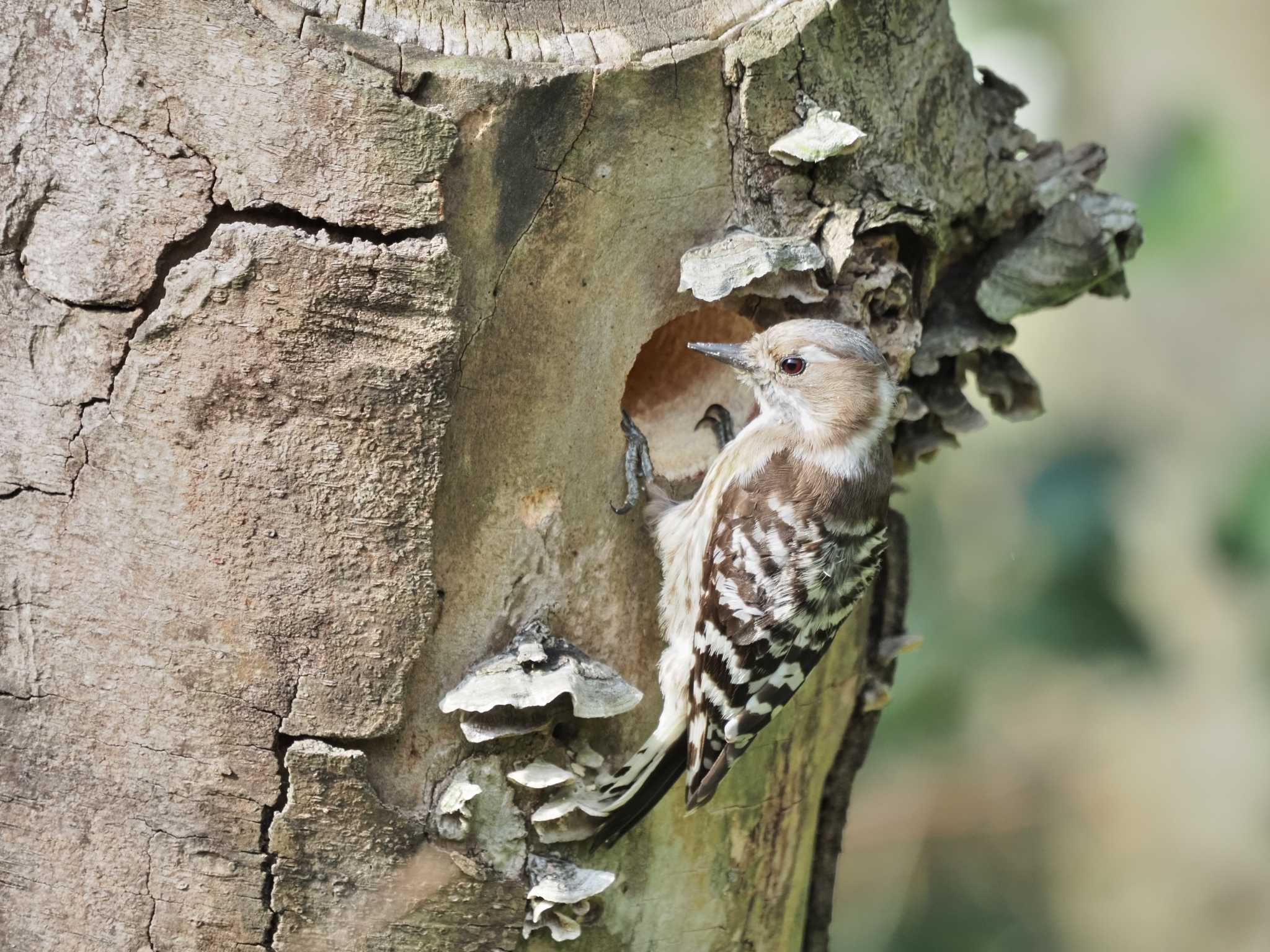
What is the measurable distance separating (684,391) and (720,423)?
140mm

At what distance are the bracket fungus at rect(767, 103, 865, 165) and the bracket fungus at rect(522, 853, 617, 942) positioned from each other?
1548 millimetres

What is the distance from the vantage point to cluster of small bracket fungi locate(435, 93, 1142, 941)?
8.25 ft

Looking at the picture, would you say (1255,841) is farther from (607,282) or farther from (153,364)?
(153,364)

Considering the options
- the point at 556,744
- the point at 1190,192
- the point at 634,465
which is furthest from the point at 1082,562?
the point at 556,744

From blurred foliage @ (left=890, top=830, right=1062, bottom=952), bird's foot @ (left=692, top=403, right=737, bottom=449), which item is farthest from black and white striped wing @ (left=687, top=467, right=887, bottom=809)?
blurred foliage @ (left=890, top=830, right=1062, bottom=952)

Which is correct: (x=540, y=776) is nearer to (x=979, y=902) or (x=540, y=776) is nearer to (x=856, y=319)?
(x=856, y=319)

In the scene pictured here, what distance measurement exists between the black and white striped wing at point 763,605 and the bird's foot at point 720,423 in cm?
39

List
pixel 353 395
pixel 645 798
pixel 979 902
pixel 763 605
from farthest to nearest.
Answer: pixel 979 902, pixel 763 605, pixel 645 798, pixel 353 395

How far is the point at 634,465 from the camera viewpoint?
2.78 m

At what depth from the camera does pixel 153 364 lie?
2.28m

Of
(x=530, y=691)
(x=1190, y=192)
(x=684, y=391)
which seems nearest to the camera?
(x=530, y=691)

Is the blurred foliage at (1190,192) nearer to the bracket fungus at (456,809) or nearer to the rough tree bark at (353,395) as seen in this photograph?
the rough tree bark at (353,395)

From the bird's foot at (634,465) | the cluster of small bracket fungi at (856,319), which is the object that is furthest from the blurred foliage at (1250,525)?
the bird's foot at (634,465)

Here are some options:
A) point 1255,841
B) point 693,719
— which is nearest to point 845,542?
point 693,719
